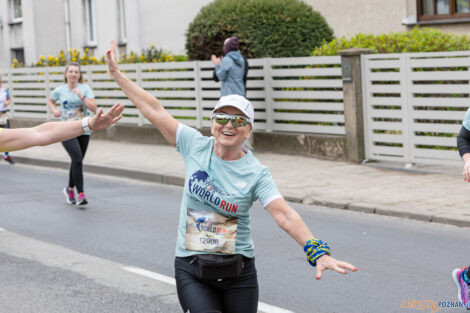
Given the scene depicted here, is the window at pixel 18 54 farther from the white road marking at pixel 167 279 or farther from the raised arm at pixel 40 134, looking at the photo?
the raised arm at pixel 40 134

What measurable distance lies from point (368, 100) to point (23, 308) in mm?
8366

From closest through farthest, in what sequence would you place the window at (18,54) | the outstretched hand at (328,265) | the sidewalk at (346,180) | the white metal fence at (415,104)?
the outstretched hand at (328,265) → the sidewalk at (346,180) → the white metal fence at (415,104) → the window at (18,54)

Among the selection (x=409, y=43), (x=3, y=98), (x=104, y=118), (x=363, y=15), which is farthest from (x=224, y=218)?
(x=363, y=15)

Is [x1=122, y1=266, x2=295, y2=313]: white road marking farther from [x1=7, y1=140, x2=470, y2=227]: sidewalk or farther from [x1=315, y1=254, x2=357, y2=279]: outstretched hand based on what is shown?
[x1=7, y1=140, x2=470, y2=227]: sidewalk

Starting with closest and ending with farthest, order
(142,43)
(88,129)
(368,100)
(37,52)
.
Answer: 1. (88,129)
2. (368,100)
3. (142,43)
4. (37,52)

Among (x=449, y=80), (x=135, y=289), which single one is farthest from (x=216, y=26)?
(x=135, y=289)

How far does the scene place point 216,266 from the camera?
13.5ft

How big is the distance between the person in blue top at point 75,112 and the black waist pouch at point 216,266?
6.81 meters

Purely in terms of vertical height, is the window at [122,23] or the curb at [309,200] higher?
the window at [122,23]

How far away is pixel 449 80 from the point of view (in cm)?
1228

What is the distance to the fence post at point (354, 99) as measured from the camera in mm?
13234

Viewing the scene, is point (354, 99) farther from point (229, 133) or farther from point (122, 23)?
point (122, 23)

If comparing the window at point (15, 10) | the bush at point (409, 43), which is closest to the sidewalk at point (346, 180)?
the bush at point (409, 43)

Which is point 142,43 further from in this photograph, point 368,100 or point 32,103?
point 368,100
